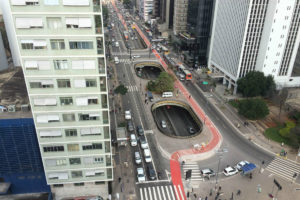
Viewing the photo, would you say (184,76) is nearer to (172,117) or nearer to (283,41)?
(172,117)

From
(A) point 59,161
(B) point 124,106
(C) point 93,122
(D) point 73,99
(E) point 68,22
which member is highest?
(E) point 68,22

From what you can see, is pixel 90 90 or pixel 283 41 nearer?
pixel 90 90

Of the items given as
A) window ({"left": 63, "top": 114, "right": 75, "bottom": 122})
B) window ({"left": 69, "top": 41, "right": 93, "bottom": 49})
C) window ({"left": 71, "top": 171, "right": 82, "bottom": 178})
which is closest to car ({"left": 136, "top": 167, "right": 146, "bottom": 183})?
window ({"left": 71, "top": 171, "right": 82, "bottom": 178})

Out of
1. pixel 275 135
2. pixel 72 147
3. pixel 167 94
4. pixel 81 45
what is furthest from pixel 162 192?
pixel 167 94

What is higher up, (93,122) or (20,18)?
(20,18)

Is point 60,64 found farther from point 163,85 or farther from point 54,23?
point 163,85

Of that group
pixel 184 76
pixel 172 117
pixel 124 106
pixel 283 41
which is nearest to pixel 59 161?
pixel 124 106
